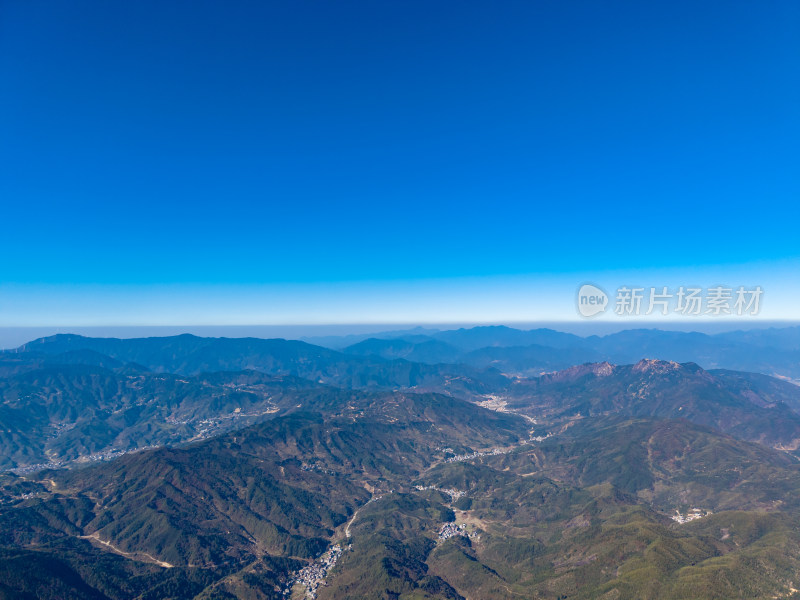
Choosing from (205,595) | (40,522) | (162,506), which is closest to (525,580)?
(205,595)

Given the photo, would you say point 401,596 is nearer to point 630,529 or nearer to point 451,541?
point 451,541

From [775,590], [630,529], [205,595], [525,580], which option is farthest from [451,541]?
[775,590]

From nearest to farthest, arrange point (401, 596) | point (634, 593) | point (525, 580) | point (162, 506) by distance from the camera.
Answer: point (634, 593)
point (401, 596)
point (525, 580)
point (162, 506)

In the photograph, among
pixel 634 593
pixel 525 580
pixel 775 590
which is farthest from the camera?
pixel 525 580

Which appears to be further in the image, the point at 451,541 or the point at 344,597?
the point at 451,541

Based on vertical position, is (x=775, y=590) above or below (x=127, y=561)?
above

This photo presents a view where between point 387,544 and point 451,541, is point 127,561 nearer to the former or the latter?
point 387,544

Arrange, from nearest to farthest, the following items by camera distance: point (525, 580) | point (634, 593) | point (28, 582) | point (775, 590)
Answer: point (775, 590), point (634, 593), point (28, 582), point (525, 580)

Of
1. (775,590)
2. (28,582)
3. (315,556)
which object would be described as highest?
(775,590)

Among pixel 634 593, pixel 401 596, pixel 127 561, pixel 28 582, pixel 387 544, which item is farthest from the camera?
pixel 387 544
